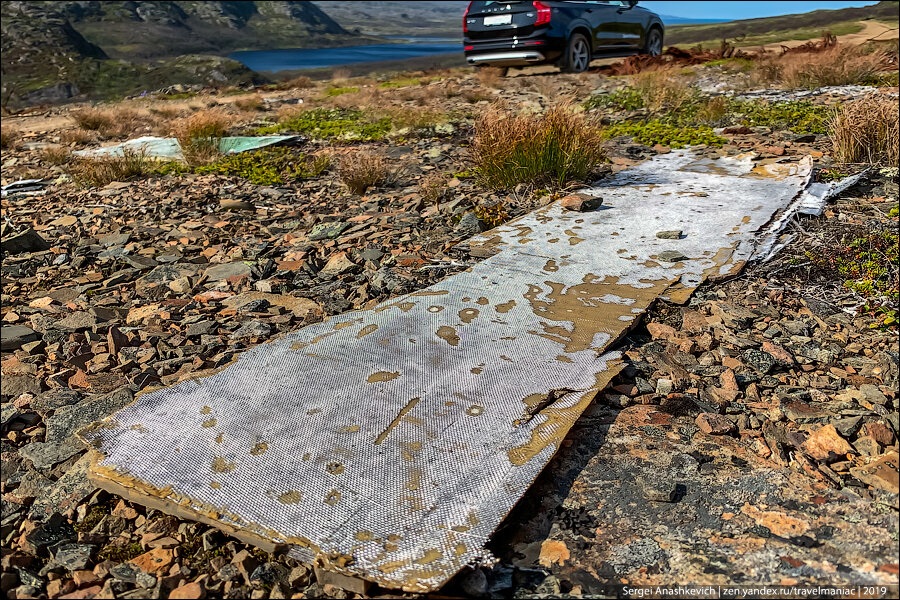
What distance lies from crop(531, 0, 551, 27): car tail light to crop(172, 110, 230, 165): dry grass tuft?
555cm

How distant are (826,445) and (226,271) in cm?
307

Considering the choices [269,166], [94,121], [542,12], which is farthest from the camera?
[542,12]

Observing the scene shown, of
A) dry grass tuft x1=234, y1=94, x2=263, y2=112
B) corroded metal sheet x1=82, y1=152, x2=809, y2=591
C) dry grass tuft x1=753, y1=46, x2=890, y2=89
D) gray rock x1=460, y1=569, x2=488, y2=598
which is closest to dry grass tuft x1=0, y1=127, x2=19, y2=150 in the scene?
dry grass tuft x1=234, y1=94, x2=263, y2=112

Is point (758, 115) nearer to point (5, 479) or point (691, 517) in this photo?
point (691, 517)

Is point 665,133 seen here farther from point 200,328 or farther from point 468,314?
point 200,328

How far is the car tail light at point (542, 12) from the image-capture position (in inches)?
400

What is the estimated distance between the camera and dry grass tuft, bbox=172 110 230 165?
651cm

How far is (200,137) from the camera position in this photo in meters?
7.00

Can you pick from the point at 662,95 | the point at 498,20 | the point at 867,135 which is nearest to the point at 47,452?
the point at 867,135

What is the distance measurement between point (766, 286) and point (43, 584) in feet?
9.84

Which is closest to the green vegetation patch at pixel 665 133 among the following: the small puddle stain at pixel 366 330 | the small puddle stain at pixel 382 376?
the small puddle stain at pixel 366 330

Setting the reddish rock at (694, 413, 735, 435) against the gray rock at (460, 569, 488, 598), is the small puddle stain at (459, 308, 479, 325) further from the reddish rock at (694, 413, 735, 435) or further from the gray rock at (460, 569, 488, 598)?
the gray rock at (460, 569, 488, 598)

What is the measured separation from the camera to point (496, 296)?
278 centimetres

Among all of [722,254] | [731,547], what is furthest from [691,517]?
[722,254]
